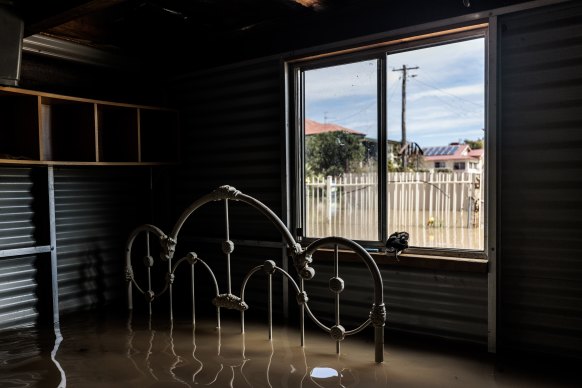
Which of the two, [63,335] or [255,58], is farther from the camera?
[255,58]

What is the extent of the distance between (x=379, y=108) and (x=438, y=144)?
0.53m

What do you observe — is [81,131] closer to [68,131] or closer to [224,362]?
[68,131]

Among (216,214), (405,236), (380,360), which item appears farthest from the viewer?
(216,214)

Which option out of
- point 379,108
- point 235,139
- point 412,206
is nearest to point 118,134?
point 235,139

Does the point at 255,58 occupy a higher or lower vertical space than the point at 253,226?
higher

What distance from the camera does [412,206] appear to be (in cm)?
386

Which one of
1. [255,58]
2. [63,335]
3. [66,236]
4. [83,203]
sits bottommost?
[63,335]

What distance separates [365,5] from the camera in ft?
11.8

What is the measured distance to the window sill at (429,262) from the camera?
10.6 feet

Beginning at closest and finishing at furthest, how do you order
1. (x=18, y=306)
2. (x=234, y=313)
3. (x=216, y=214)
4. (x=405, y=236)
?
(x=405, y=236)
(x=18, y=306)
(x=234, y=313)
(x=216, y=214)

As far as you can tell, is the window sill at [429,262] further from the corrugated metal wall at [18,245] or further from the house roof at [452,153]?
the corrugated metal wall at [18,245]

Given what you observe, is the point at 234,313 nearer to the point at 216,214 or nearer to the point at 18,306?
the point at 216,214

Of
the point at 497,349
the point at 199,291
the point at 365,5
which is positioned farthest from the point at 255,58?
the point at 497,349

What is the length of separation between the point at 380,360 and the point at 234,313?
1.69 metres
